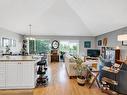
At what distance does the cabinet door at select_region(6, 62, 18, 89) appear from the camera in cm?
428

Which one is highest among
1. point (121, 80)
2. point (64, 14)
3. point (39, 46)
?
point (64, 14)

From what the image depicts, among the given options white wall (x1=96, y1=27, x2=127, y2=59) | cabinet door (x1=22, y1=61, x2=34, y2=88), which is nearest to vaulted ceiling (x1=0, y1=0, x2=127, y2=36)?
white wall (x1=96, y1=27, x2=127, y2=59)

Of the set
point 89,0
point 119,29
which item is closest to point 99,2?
point 89,0

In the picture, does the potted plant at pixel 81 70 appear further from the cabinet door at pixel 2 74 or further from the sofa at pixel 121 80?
the cabinet door at pixel 2 74

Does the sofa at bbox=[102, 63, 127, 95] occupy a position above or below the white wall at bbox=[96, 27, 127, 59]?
below

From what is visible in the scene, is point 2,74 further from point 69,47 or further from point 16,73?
point 69,47

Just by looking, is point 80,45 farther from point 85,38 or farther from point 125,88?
point 125,88

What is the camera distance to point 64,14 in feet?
26.7

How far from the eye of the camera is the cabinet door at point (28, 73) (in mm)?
4320

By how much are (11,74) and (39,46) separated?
8852mm

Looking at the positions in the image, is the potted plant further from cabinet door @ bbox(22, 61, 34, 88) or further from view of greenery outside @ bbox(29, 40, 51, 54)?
view of greenery outside @ bbox(29, 40, 51, 54)

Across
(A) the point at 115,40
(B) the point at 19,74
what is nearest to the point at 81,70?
(B) the point at 19,74

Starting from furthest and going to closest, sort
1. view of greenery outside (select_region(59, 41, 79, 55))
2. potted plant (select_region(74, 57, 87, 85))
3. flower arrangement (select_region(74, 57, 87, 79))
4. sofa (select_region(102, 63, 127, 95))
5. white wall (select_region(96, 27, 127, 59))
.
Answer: view of greenery outside (select_region(59, 41, 79, 55)), white wall (select_region(96, 27, 127, 59)), flower arrangement (select_region(74, 57, 87, 79)), potted plant (select_region(74, 57, 87, 85)), sofa (select_region(102, 63, 127, 95))

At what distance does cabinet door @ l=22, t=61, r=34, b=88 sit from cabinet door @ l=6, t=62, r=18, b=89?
0.27m
